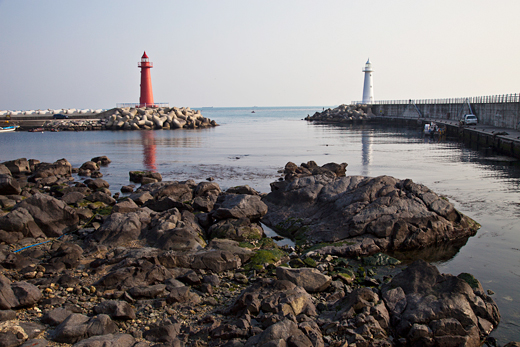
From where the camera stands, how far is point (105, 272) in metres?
8.50

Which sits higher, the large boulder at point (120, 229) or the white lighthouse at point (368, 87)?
the white lighthouse at point (368, 87)

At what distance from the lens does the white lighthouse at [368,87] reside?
8669 cm

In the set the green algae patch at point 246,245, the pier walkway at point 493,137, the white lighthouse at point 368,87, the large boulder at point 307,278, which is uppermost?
the white lighthouse at point 368,87

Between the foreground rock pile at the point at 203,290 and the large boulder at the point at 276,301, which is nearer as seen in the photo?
the foreground rock pile at the point at 203,290

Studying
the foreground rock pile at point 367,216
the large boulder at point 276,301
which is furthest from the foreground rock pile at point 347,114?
the large boulder at point 276,301

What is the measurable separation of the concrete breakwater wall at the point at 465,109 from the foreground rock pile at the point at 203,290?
31.9m

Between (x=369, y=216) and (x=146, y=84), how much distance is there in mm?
62562

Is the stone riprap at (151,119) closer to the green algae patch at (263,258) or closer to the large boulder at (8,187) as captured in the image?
the large boulder at (8,187)

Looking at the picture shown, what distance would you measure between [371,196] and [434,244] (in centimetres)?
204

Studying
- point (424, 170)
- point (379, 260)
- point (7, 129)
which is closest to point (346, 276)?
point (379, 260)

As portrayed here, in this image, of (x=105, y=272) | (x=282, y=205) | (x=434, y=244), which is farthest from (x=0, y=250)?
(x=434, y=244)

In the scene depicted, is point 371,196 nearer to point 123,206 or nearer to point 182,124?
point 123,206

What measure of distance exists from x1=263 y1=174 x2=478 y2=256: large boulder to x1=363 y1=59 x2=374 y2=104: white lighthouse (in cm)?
7883

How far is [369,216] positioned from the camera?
10.9 metres
